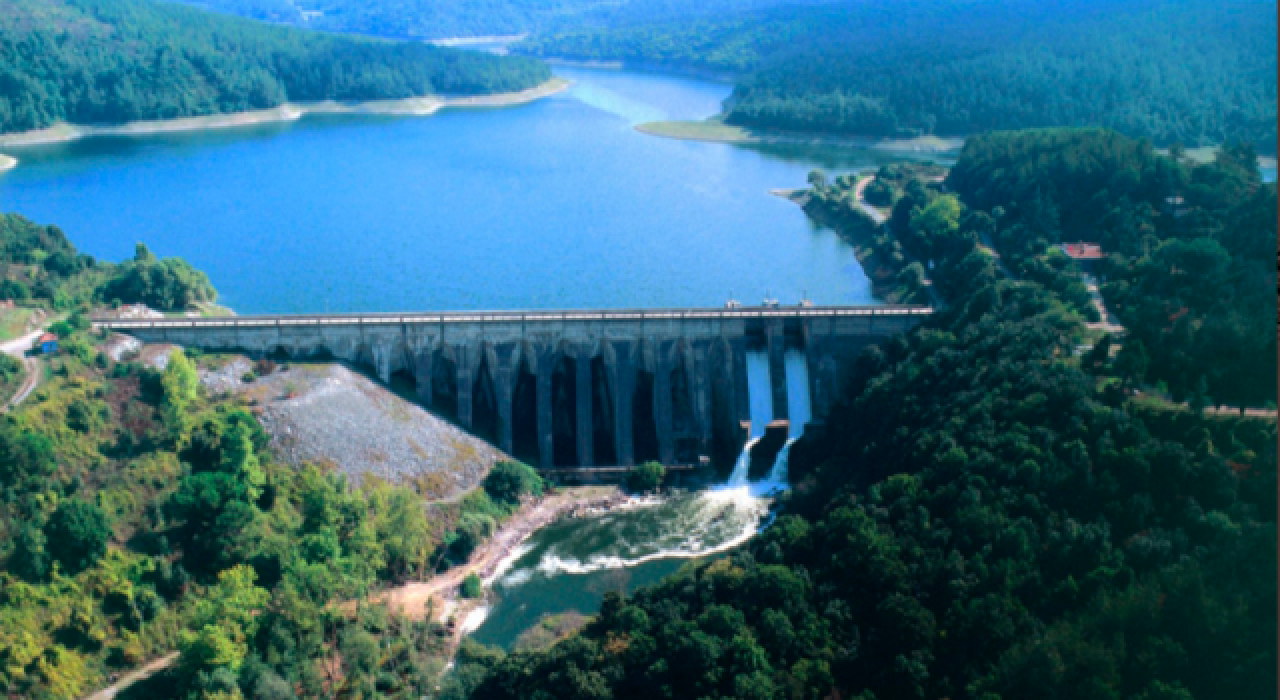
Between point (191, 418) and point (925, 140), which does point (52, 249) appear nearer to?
point (191, 418)

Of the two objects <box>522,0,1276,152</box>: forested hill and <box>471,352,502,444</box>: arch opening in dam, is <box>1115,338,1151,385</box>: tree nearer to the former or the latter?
<box>471,352,502,444</box>: arch opening in dam

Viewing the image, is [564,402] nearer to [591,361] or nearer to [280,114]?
[591,361]

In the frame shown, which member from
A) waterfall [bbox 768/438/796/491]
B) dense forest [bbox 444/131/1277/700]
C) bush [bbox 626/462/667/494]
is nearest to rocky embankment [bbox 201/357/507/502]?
bush [bbox 626/462/667/494]

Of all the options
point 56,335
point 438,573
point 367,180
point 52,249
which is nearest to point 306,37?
point 367,180

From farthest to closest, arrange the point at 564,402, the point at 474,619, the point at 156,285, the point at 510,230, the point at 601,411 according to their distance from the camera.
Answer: the point at 510,230 < the point at 156,285 < the point at 564,402 < the point at 601,411 < the point at 474,619

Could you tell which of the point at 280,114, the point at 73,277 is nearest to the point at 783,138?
the point at 280,114

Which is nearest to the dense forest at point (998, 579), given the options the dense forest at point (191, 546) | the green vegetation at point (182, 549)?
the dense forest at point (191, 546)

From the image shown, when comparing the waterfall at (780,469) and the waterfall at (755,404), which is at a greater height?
the waterfall at (755,404)

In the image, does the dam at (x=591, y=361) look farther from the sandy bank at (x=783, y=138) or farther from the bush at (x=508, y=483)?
the sandy bank at (x=783, y=138)
